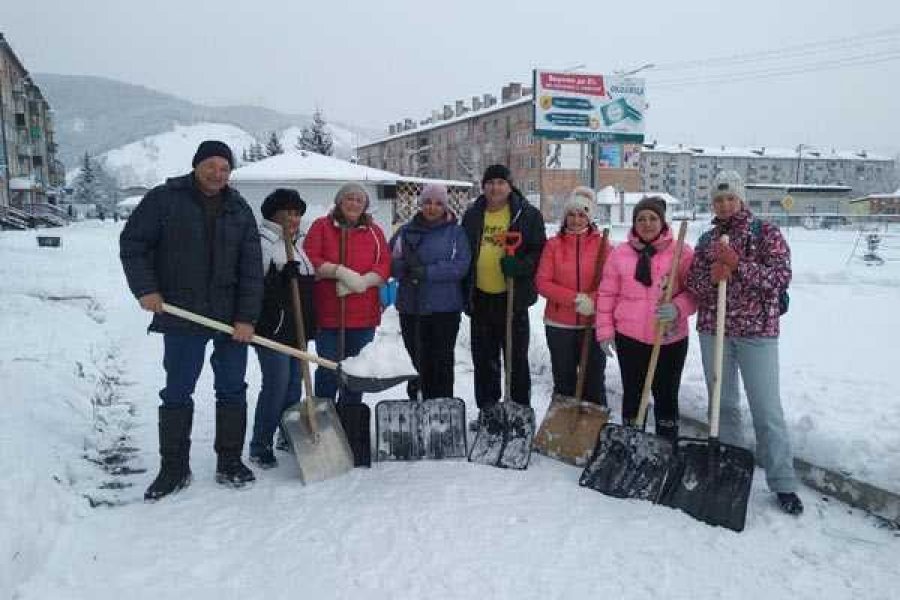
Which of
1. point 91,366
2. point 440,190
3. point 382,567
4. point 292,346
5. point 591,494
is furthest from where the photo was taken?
point 91,366

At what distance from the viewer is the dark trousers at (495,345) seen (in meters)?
4.45

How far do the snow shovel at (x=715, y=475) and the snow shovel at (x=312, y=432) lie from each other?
187 cm

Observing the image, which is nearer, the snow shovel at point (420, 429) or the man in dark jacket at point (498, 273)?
the snow shovel at point (420, 429)

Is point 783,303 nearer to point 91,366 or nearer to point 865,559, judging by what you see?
point 865,559

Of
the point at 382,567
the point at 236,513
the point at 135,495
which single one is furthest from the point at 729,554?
the point at 135,495

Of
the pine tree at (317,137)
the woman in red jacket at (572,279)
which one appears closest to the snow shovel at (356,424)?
A: the woman in red jacket at (572,279)

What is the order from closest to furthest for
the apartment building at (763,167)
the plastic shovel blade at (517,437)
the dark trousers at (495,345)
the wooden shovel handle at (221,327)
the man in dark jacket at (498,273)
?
the wooden shovel handle at (221,327)
the plastic shovel blade at (517,437)
the man in dark jacket at (498,273)
the dark trousers at (495,345)
the apartment building at (763,167)

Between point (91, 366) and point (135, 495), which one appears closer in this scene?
point (135, 495)

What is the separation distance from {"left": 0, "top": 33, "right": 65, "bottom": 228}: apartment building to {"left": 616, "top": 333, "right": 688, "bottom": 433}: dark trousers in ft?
120

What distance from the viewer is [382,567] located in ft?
9.20

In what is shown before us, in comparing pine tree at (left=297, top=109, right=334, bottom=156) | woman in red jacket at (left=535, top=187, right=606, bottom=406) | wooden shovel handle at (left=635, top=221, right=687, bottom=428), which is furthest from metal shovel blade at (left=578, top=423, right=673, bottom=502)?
pine tree at (left=297, top=109, right=334, bottom=156)

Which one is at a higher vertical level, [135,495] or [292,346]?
[292,346]

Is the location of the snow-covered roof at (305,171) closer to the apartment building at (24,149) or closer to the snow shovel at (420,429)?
the snow shovel at (420,429)

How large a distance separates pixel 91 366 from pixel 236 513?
3468 millimetres
